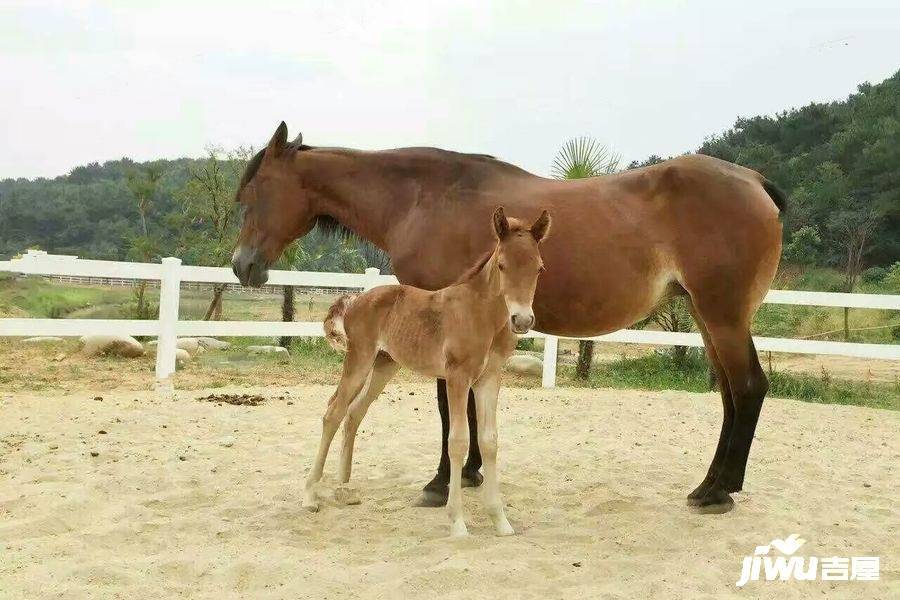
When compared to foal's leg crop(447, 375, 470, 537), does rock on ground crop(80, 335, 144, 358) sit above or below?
below

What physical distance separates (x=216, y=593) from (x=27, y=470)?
2.48 m

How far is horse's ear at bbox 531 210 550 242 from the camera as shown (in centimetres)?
313

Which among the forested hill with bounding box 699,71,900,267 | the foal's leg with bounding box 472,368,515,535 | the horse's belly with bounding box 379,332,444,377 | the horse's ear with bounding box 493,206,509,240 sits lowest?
the foal's leg with bounding box 472,368,515,535

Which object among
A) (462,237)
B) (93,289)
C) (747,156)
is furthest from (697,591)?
(747,156)

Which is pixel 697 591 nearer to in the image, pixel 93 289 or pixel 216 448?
pixel 216 448

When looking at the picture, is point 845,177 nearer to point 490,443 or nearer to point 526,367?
point 526,367

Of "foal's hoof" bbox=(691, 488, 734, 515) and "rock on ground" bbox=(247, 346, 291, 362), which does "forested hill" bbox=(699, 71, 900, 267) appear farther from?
"foal's hoof" bbox=(691, 488, 734, 515)

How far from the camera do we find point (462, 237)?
3996mm

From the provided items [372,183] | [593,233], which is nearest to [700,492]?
[593,233]

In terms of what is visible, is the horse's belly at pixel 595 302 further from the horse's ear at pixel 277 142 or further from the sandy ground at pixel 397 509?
the horse's ear at pixel 277 142

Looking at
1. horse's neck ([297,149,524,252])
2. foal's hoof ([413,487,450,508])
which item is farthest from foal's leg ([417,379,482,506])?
horse's neck ([297,149,524,252])

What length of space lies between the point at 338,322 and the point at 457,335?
2.61ft

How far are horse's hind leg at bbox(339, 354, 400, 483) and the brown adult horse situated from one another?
0.41m

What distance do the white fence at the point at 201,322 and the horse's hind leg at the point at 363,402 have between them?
4.32m
